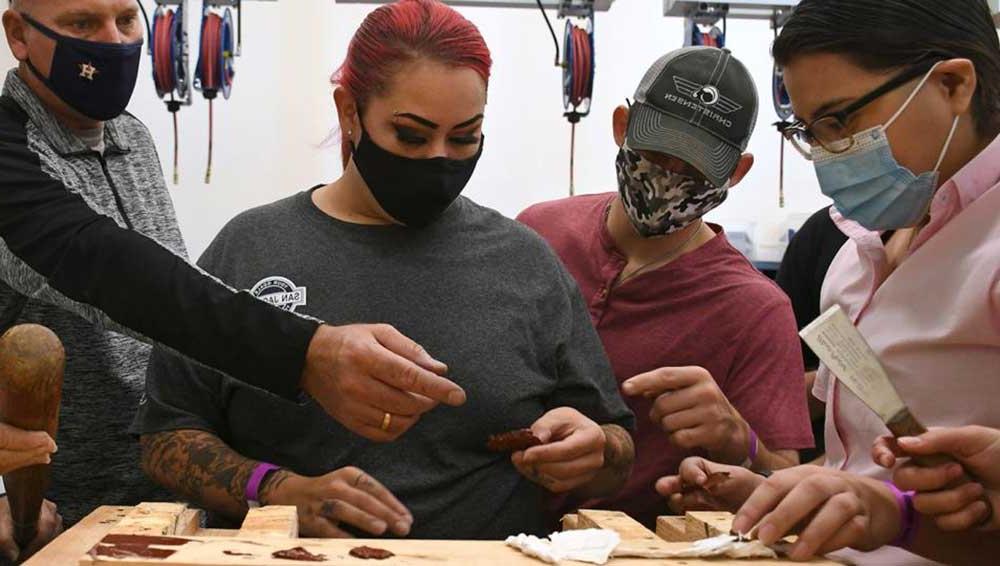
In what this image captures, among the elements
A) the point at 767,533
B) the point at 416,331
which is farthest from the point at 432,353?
the point at 767,533

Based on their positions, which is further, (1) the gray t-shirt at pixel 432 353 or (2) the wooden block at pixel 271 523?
(1) the gray t-shirt at pixel 432 353

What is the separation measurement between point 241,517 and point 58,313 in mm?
517

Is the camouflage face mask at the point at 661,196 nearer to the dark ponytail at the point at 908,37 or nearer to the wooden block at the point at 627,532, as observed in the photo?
the dark ponytail at the point at 908,37

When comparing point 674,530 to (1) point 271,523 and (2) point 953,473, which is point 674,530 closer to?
(2) point 953,473

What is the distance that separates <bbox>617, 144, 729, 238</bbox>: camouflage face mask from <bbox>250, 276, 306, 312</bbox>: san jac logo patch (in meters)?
0.65

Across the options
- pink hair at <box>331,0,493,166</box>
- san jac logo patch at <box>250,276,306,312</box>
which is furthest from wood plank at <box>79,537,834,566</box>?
pink hair at <box>331,0,493,166</box>

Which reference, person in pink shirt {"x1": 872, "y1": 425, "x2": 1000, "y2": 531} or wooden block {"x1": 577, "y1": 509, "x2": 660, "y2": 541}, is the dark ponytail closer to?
person in pink shirt {"x1": 872, "y1": 425, "x2": 1000, "y2": 531}

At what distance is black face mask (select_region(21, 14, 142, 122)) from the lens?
1829 millimetres

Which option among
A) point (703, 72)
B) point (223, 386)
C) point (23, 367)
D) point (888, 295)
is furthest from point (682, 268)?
point (23, 367)

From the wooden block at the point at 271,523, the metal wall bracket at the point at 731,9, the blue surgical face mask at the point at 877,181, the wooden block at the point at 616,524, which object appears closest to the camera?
the wooden block at the point at 271,523

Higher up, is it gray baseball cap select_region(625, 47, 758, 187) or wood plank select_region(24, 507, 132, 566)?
gray baseball cap select_region(625, 47, 758, 187)

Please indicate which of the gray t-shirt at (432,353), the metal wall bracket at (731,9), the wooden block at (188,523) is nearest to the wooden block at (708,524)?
the gray t-shirt at (432,353)

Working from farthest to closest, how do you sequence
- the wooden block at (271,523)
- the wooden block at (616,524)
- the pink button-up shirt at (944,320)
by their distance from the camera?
the pink button-up shirt at (944,320) < the wooden block at (616,524) < the wooden block at (271,523)

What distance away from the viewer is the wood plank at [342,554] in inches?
38.8
